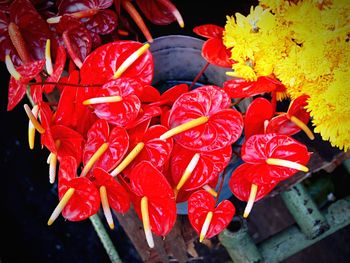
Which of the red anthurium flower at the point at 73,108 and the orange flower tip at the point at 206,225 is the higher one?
the red anthurium flower at the point at 73,108

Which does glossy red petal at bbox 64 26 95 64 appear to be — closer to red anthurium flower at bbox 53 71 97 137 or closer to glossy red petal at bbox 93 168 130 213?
red anthurium flower at bbox 53 71 97 137

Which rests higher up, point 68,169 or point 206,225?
point 68,169

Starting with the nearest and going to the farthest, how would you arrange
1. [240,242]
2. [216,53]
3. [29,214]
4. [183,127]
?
[183,127], [216,53], [240,242], [29,214]

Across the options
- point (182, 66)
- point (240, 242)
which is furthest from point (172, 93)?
point (240, 242)

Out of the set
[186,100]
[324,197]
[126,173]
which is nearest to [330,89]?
[186,100]

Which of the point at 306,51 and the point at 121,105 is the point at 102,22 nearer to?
the point at 121,105

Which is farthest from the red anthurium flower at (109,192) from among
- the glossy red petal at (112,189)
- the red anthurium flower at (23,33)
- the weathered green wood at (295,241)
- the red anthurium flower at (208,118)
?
the weathered green wood at (295,241)

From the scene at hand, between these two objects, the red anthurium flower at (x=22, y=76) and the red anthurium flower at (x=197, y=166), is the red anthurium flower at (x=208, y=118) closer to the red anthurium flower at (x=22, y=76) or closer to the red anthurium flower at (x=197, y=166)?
the red anthurium flower at (x=197, y=166)
